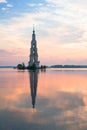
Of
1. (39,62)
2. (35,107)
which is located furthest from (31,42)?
(35,107)

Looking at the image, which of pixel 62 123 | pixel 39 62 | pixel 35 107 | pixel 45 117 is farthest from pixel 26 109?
pixel 39 62

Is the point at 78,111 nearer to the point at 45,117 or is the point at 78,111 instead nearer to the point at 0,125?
the point at 45,117

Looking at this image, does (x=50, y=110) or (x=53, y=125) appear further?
(x=50, y=110)

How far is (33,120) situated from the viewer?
1200cm

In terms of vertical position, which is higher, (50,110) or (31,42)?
(31,42)

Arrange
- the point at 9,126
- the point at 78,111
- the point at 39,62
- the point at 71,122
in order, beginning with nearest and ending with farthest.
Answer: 1. the point at 9,126
2. the point at 71,122
3. the point at 78,111
4. the point at 39,62

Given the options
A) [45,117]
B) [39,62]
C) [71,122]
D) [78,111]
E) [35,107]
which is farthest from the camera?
[39,62]

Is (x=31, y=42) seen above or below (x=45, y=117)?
above

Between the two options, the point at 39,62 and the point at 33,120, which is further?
the point at 39,62

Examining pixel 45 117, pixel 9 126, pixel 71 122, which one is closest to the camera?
pixel 9 126

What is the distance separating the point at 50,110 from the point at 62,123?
11.1 ft

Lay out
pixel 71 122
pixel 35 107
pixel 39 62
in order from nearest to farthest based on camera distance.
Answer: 1. pixel 71 122
2. pixel 35 107
3. pixel 39 62

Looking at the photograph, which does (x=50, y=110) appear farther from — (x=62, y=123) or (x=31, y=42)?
(x=31, y=42)

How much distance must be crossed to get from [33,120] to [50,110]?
114 inches
